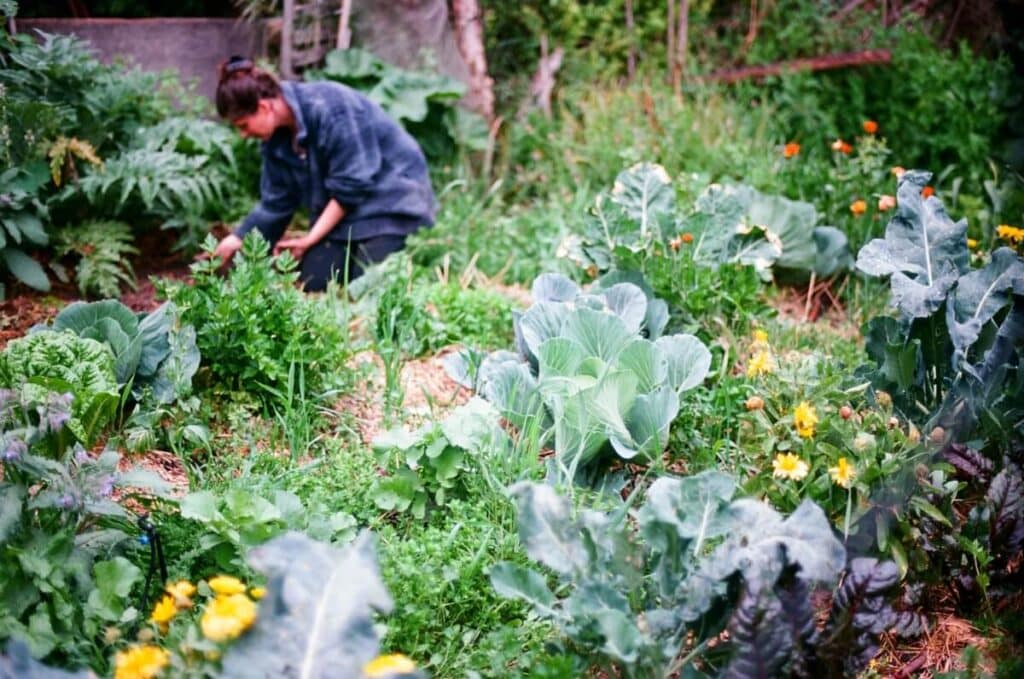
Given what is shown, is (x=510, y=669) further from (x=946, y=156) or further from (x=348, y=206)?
(x=946, y=156)

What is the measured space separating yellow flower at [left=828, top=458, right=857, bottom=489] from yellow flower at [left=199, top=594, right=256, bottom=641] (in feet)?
4.53

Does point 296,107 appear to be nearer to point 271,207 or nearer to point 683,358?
point 271,207

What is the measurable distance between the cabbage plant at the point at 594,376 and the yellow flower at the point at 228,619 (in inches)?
45.3

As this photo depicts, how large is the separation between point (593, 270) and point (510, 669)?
1966mm

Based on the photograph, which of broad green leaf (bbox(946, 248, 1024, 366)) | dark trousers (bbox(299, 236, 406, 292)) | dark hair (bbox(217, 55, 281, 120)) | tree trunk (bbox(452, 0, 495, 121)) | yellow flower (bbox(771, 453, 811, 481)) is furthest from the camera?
tree trunk (bbox(452, 0, 495, 121))

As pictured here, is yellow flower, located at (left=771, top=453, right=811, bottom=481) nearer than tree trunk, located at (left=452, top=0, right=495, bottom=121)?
Yes

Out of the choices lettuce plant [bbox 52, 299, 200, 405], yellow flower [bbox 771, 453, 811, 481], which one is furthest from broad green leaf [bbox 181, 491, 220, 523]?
yellow flower [bbox 771, 453, 811, 481]

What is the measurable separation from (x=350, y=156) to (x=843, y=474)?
2960 millimetres

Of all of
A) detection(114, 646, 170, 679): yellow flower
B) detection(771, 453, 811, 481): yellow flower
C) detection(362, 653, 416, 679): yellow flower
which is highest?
detection(771, 453, 811, 481): yellow flower

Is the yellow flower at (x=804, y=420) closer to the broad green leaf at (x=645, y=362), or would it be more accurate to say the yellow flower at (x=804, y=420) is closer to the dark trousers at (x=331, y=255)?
the broad green leaf at (x=645, y=362)

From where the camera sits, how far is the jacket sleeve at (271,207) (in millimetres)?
4488

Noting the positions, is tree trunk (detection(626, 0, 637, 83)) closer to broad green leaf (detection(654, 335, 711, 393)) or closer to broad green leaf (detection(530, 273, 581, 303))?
broad green leaf (detection(530, 273, 581, 303))

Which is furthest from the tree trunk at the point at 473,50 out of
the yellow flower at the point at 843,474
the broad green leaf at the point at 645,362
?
the yellow flower at the point at 843,474

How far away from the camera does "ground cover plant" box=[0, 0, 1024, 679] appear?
1.95m
